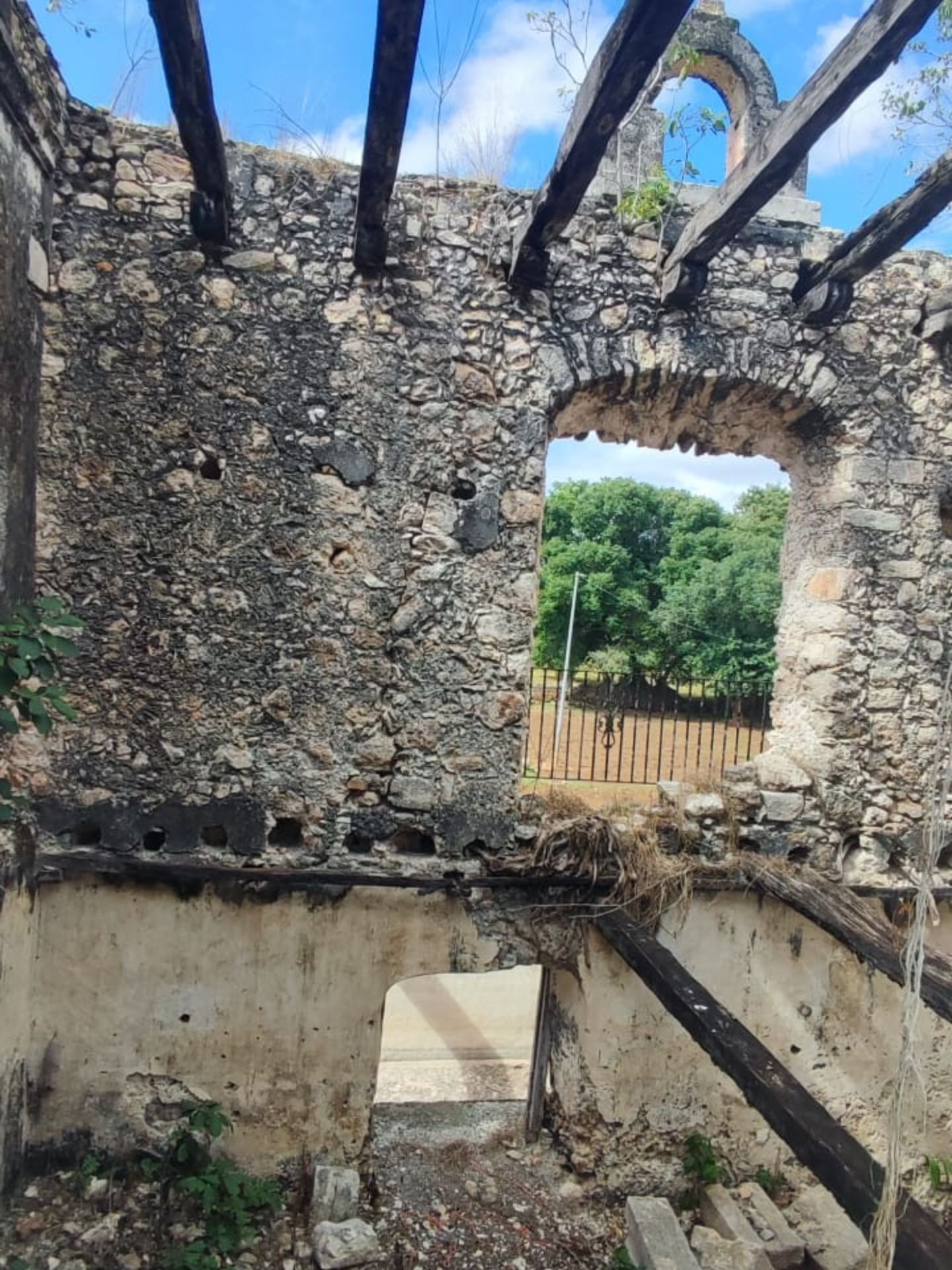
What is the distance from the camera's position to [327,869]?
386 centimetres

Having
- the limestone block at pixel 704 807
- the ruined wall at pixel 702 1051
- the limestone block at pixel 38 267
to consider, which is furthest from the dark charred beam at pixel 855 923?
the limestone block at pixel 38 267

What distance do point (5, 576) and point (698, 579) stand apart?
15539 mm

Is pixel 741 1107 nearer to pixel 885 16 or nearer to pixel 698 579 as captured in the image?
pixel 885 16

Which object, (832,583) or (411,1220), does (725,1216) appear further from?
(832,583)

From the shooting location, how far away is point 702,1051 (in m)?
4.16

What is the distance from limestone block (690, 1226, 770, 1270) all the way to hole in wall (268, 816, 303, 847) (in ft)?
8.39

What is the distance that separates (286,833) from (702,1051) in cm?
242

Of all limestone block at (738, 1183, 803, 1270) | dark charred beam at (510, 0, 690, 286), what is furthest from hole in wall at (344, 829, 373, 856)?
dark charred beam at (510, 0, 690, 286)

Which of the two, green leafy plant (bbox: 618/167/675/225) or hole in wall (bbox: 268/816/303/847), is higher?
green leafy plant (bbox: 618/167/675/225)

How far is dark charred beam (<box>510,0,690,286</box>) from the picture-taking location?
2.40 metres

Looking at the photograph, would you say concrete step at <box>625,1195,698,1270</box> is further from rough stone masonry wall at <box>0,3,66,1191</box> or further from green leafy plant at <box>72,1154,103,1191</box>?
rough stone masonry wall at <box>0,3,66,1191</box>

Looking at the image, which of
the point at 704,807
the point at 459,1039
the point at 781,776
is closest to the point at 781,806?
the point at 781,776

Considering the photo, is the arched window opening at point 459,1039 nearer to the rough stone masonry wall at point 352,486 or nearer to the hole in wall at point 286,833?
the hole in wall at point 286,833

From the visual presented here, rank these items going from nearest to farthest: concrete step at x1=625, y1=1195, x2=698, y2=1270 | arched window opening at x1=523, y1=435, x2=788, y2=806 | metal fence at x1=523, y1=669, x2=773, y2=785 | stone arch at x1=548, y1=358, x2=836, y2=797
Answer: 1. concrete step at x1=625, y1=1195, x2=698, y2=1270
2. stone arch at x1=548, y1=358, x2=836, y2=797
3. metal fence at x1=523, y1=669, x2=773, y2=785
4. arched window opening at x1=523, y1=435, x2=788, y2=806
